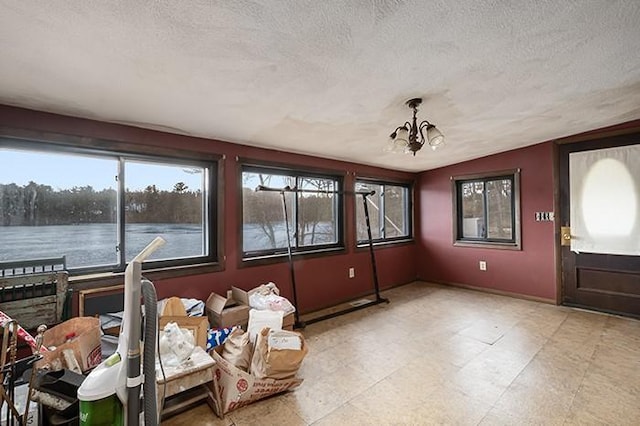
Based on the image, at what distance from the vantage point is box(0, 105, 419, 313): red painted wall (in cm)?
225

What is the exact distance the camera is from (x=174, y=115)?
7.68 feet

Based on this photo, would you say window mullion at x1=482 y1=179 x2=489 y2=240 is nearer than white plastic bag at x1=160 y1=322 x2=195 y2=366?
No

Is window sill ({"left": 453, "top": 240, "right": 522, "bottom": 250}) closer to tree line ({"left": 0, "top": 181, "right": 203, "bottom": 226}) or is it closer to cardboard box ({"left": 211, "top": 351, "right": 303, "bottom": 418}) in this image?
cardboard box ({"left": 211, "top": 351, "right": 303, "bottom": 418})

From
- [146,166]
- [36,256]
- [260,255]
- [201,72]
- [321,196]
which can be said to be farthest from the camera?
[321,196]

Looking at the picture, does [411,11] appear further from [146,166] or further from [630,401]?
[630,401]

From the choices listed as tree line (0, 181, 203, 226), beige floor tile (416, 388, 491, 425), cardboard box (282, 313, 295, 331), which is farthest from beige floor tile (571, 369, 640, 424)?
tree line (0, 181, 203, 226)

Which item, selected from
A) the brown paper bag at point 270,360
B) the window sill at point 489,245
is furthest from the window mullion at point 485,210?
the brown paper bag at point 270,360

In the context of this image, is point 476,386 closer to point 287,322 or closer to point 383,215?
point 287,322

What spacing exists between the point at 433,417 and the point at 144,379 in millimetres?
1628

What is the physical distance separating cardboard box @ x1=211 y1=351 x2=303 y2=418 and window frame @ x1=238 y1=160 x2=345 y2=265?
1.34 meters

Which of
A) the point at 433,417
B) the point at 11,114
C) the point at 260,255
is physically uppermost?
the point at 11,114

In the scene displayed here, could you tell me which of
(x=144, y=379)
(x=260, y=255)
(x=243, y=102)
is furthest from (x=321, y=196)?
(x=144, y=379)

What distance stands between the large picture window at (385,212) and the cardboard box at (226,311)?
7.13 ft

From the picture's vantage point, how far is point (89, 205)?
7.77ft
